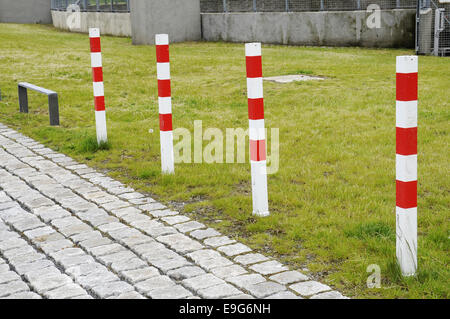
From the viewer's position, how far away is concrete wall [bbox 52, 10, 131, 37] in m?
26.2

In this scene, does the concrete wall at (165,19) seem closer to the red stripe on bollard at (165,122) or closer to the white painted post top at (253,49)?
the red stripe on bollard at (165,122)

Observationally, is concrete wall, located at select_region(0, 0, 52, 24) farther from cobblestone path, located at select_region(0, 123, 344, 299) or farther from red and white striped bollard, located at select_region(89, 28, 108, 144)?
cobblestone path, located at select_region(0, 123, 344, 299)

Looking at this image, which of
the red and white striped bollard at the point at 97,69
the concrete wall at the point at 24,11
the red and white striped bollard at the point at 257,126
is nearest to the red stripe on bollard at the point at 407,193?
the red and white striped bollard at the point at 257,126

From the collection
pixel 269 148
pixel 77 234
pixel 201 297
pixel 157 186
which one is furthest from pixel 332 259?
pixel 269 148

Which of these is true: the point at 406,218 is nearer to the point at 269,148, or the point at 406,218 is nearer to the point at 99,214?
the point at 99,214

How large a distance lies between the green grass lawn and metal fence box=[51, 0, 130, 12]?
11.3 meters

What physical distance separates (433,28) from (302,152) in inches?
408

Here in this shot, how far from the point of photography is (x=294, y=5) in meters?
20.8

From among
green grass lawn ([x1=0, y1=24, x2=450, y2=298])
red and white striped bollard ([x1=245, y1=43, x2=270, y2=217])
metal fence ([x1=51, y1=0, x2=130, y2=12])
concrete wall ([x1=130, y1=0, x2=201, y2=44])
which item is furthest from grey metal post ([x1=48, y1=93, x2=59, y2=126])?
metal fence ([x1=51, y1=0, x2=130, y2=12])

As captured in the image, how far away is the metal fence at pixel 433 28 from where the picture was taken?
52.4 feet

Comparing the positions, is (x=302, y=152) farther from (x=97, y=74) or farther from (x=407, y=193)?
(x=407, y=193)

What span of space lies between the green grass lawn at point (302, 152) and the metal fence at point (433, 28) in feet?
2.73

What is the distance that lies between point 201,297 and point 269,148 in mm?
3821
